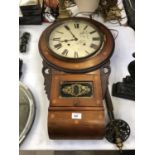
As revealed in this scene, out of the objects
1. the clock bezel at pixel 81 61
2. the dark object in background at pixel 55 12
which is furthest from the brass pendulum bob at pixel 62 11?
the clock bezel at pixel 81 61

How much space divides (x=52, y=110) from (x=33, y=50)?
14.2 inches

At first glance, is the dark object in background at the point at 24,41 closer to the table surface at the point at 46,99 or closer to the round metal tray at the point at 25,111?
the table surface at the point at 46,99

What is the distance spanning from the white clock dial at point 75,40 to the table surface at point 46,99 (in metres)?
0.13

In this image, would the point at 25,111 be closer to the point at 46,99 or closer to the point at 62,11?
the point at 46,99

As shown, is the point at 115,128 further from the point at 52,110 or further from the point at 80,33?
the point at 80,33

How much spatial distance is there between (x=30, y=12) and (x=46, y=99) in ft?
1.46

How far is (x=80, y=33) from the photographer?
3.32 ft

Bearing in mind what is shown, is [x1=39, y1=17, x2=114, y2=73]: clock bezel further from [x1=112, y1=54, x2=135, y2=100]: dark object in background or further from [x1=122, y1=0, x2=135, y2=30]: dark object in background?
[x1=122, y1=0, x2=135, y2=30]: dark object in background

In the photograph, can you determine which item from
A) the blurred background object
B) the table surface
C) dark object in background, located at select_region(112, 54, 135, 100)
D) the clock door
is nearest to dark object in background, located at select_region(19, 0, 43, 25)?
the table surface

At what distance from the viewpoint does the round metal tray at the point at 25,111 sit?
34.1 inches

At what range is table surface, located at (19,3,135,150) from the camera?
0.85 metres

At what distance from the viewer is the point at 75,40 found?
99 centimetres

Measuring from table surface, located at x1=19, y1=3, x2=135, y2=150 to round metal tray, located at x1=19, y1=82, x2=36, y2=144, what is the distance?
3 centimetres
